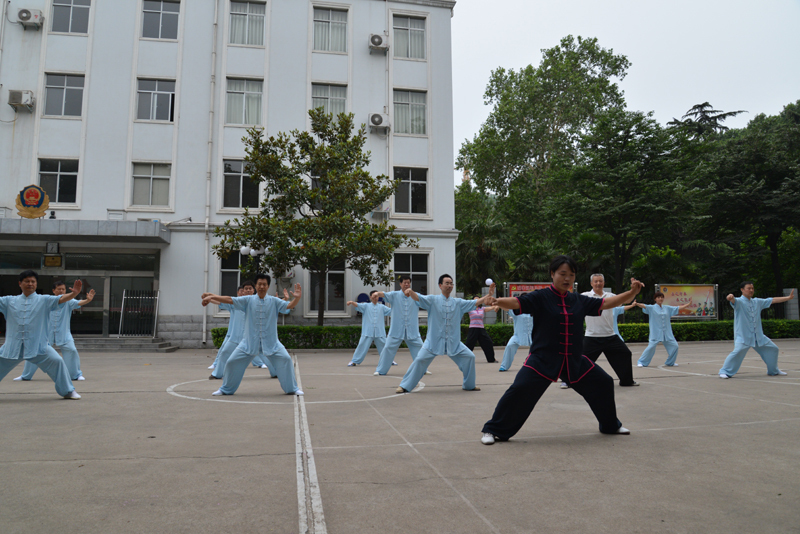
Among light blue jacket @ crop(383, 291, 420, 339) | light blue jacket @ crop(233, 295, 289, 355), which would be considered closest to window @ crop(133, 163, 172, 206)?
light blue jacket @ crop(383, 291, 420, 339)

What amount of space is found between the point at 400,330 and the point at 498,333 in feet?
31.1

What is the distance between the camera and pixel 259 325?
766 cm

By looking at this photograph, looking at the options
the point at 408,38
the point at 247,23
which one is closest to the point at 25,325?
the point at 247,23

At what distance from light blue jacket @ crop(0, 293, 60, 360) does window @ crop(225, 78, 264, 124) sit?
15027mm

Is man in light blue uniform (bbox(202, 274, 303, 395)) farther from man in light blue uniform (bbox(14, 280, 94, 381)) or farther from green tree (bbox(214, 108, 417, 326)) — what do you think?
green tree (bbox(214, 108, 417, 326))

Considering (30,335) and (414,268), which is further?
(414,268)

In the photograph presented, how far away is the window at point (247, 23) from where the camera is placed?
2150cm

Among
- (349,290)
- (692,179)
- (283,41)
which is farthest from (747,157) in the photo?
(283,41)

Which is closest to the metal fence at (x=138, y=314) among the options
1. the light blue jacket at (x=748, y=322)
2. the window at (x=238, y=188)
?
the window at (x=238, y=188)

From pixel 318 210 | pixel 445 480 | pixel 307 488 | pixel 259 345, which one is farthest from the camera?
pixel 318 210

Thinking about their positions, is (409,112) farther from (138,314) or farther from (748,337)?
(748,337)

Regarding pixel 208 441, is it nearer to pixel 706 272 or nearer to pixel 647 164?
pixel 647 164

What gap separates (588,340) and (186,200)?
16.3 m

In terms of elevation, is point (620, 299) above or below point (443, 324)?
above
